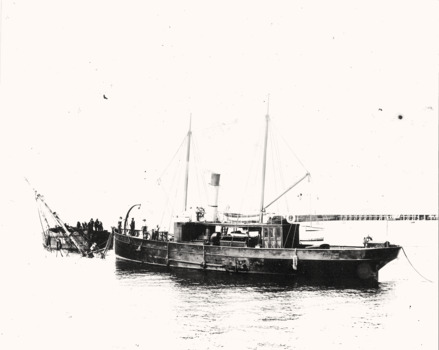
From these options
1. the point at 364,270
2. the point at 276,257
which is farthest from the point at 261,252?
the point at 364,270

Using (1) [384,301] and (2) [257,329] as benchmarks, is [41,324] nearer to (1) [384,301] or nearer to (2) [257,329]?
(2) [257,329]

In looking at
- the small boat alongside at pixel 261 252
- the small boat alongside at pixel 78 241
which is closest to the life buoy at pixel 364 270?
the small boat alongside at pixel 261 252

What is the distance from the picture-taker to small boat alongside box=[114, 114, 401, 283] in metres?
31.5

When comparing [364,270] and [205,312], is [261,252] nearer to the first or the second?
[364,270]

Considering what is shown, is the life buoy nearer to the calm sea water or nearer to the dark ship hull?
the dark ship hull

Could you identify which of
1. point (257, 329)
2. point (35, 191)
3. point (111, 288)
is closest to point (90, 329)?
point (257, 329)

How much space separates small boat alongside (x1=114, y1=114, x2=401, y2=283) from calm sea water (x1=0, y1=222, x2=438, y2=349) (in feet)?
5.47

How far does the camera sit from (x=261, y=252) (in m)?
33.6

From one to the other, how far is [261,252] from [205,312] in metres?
14.6

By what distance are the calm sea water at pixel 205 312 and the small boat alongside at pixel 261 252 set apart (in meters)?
1.67

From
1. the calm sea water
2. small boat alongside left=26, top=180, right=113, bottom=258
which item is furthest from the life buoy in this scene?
small boat alongside left=26, top=180, right=113, bottom=258

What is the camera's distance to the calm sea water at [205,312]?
562 inches

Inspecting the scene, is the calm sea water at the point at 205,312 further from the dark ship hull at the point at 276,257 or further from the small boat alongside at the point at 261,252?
the small boat alongside at the point at 261,252

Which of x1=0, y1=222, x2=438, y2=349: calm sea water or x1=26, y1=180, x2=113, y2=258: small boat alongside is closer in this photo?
x1=0, y1=222, x2=438, y2=349: calm sea water
